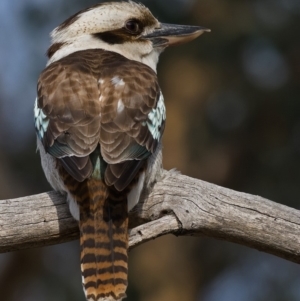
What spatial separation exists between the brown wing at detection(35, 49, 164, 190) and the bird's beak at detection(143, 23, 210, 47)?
670mm

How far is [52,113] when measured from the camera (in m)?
3.79

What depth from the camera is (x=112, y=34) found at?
4.70m

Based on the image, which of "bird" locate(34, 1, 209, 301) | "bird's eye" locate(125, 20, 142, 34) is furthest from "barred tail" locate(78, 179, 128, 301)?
"bird's eye" locate(125, 20, 142, 34)

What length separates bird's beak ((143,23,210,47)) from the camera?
480cm

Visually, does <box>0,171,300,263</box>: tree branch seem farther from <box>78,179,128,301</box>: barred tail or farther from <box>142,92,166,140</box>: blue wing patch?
<box>142,92,166,140</box>: blue wing patch

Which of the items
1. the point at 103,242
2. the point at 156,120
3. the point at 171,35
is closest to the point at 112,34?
the point at 171,35

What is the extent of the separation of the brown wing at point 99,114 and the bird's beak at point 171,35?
2.20 feet

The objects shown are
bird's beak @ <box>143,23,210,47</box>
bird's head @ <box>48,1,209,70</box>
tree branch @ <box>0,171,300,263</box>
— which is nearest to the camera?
tree branch @ <box>0,171,300,263</box>

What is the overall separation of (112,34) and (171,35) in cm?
35

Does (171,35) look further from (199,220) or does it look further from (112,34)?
(199,220)

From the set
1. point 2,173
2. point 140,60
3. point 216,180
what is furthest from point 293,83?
point 140,60

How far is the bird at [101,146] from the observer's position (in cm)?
357

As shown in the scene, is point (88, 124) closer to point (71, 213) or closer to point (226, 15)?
point (71, 213)

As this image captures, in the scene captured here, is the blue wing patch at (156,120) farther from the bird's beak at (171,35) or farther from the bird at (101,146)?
the bird's beak at (171,35)
